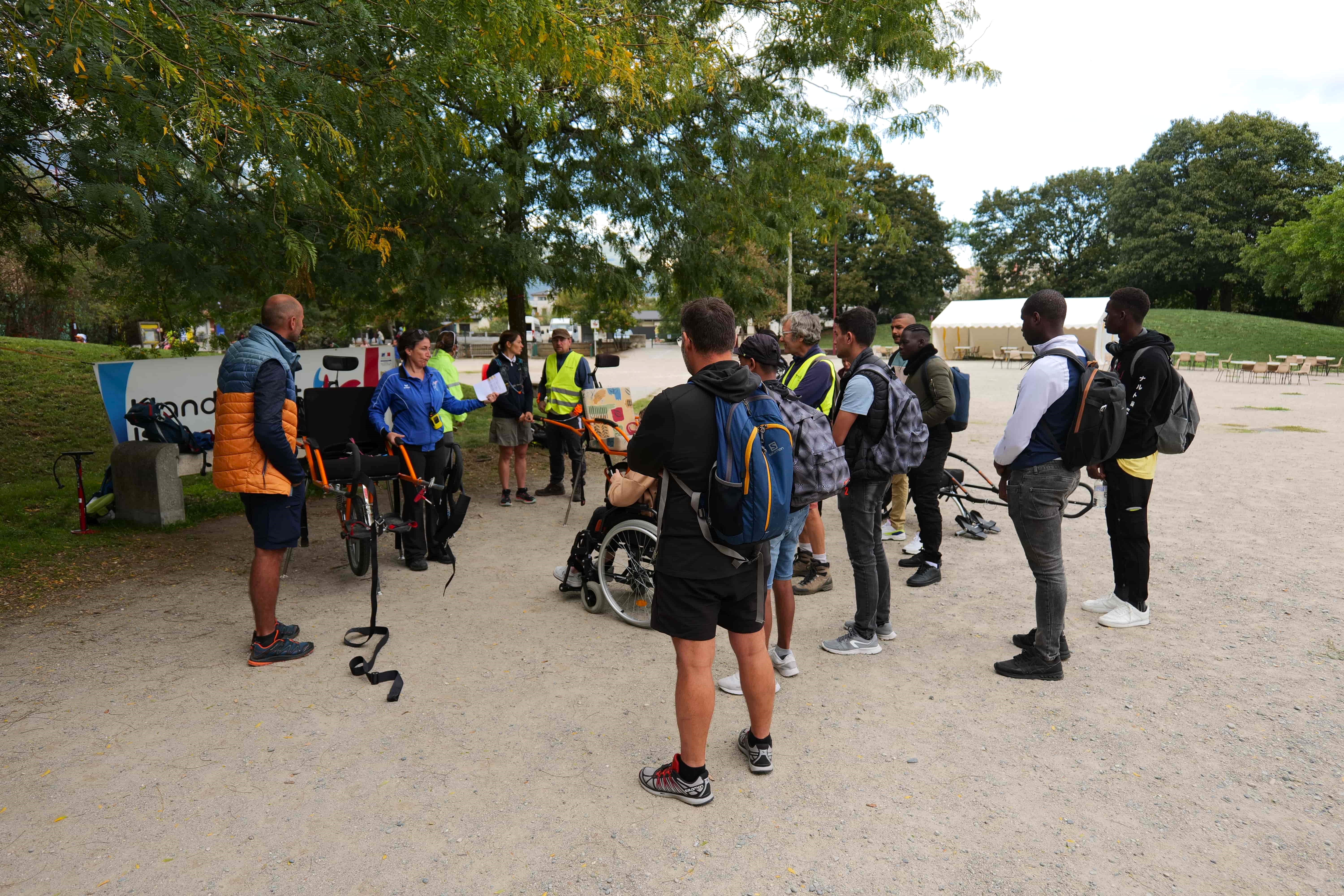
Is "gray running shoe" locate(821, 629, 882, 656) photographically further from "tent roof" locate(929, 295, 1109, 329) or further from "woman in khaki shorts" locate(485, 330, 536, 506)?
"tent roof" locate(929, 295, 1109, 329)

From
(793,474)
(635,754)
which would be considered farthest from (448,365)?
(793,474)

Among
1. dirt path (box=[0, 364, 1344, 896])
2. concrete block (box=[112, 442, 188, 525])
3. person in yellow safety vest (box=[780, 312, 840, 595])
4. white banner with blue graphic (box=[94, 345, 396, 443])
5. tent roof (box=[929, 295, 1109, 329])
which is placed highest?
tent roof (box=[929, 295, 1109, 329])

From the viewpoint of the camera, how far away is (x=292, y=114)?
4.58 m

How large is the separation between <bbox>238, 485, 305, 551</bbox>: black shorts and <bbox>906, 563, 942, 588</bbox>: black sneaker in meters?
3.97

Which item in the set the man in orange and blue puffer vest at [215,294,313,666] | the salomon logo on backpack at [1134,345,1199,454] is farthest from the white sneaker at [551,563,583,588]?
the salomon logo on backpack at [1134,345,1199,454]

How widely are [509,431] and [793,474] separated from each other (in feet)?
18.3

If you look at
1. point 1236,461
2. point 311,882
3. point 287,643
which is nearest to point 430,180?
point 287,643

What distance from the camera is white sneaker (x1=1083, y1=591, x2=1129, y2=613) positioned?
16.3 feet

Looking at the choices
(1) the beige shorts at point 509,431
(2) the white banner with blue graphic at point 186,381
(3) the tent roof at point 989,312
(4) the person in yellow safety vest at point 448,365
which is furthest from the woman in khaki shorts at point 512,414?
(3) the tent roof at point 989,312

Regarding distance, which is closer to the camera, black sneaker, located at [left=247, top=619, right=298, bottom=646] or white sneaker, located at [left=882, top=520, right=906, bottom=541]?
black sneaker, located at [left=247, top=619, right=298, bottom=646]

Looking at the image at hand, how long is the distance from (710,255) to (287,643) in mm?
6778

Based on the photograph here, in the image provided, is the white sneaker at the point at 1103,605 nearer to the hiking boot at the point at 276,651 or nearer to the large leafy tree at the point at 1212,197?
the hiking boot at the point at 276,651

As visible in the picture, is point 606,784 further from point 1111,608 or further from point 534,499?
point 534,499

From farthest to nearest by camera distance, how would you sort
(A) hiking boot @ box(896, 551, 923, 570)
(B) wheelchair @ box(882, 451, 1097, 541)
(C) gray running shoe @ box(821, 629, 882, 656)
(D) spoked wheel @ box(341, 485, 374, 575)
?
(B) wheelchair @ box(882, 451, 1097, 541)
(A) hiking boot @ box(896, 551, 923, 570)
(D) spoked wheel @ box(341, 485, 374, 575)
(C) gray running shoe @ box(821, 629, 882, 656)
